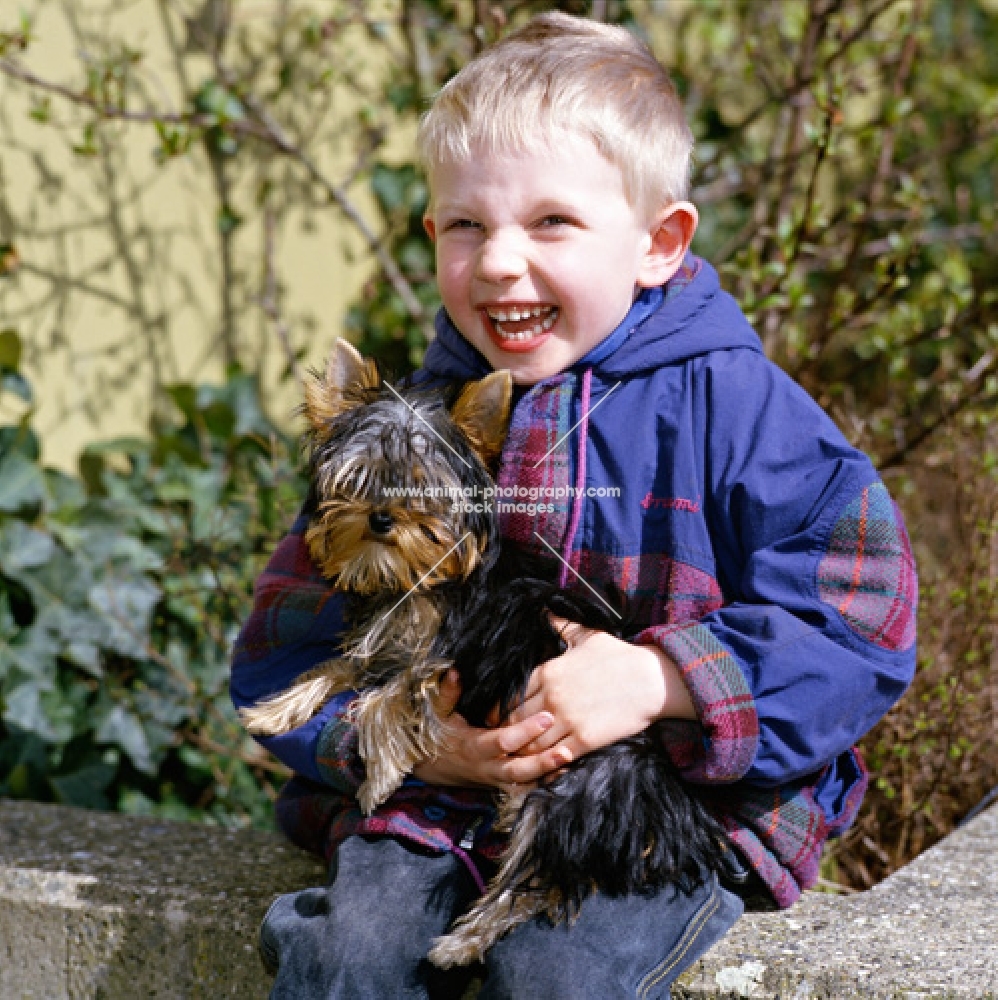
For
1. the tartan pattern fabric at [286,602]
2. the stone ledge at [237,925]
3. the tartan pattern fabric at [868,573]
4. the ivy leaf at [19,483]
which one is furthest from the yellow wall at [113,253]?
the tartan pattern fabric at [868,573]

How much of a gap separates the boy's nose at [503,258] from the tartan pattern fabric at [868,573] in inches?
30.0

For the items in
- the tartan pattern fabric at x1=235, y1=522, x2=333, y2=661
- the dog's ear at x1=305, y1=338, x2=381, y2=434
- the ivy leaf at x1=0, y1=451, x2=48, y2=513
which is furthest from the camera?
the ivy leaf at x1=0, y1=451, x2=48, y2=513

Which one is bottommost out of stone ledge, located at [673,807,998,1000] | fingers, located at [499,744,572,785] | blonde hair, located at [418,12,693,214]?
stone ledge, located at [673,807,998,1000]

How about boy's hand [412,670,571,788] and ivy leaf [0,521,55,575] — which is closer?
boy's hand [412,670,571,788]

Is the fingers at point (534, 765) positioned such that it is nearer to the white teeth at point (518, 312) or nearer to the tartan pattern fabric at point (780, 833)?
the tartan pattern fabric at point (780, 833)

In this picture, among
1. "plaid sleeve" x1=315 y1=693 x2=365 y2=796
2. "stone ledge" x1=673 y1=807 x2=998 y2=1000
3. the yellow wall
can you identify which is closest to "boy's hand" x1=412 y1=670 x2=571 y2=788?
"plaid sleeve" x1=315 y1=693 x2=365 y2=796

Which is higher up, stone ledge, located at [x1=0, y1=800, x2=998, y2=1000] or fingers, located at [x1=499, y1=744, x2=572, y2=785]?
fingers, located at [x1=499, y1=744, x2=572, y2=785]

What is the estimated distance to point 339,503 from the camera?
2244mm

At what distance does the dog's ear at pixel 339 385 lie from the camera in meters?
2.36

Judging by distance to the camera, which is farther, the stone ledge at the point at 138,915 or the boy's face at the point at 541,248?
the stone ledge at the point at 138,915

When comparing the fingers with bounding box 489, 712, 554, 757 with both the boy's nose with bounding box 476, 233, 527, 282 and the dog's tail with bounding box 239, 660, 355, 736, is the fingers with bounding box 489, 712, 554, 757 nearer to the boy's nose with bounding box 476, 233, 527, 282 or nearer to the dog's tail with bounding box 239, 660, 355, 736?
the dog's tail with bounding box 239, 660, 355, 736

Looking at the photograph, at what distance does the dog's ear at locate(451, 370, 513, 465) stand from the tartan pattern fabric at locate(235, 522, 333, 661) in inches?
20.5

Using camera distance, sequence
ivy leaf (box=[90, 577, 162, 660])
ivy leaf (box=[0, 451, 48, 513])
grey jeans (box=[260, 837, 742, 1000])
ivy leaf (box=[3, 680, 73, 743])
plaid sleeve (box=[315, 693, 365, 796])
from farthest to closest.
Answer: ivy leaf (box=[0, 451, 48, 513])
ivy leaf (box=[90, 577, 162, 660])
ivy leaf (box=[3, 680, 73, 743])
plaid sleeve (box=[315, 693, 365, 796])
grey jeans (box=[260, 837, 742, 1000])

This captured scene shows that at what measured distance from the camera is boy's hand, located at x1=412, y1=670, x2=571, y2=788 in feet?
7.59
